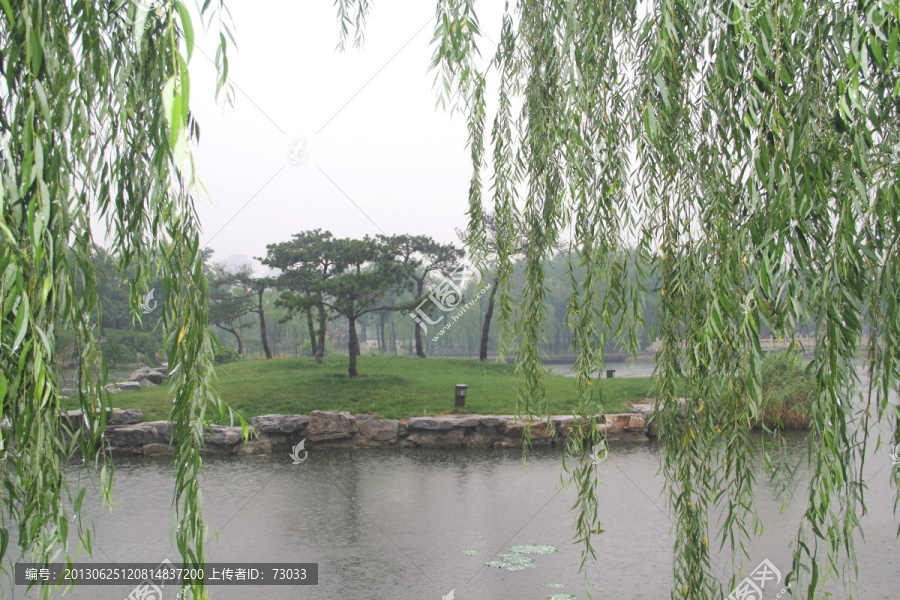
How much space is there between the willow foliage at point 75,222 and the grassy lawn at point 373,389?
566 cm

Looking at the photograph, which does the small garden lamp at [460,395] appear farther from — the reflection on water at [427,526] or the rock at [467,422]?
the reflection on water at [427,526]

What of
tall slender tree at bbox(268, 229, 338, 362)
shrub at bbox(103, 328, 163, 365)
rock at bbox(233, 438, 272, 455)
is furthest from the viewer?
tall slender tree at bbox(268, 229, 338, 362)

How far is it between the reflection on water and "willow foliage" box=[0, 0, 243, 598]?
215cm

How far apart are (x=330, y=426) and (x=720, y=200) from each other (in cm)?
557

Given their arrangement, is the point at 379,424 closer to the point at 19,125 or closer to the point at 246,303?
the point at 246,303

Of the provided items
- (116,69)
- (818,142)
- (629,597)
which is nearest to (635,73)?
(818,142)

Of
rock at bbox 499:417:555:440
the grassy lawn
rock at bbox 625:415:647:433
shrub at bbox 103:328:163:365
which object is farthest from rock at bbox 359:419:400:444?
shrub at bbox 103:328:163:365

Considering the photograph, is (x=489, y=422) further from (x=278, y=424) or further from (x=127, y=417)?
(x=127, y=417)

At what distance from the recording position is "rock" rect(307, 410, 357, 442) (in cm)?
646

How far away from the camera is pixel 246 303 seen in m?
8.43

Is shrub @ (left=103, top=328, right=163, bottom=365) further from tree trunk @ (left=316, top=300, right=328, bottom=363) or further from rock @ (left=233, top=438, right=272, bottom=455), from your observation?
rock @ (left=233, top=438, right=272, bottom=455)

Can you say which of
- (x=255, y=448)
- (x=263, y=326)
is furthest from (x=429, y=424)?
(x=263, y=326)

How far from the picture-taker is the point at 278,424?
21.1ft

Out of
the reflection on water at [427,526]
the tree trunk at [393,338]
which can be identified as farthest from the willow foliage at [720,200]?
the tree trunk at [393,338]
